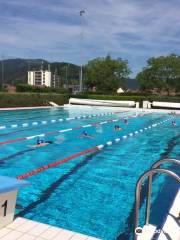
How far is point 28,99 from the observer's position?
997 inches

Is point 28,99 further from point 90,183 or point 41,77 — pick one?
point 41,77

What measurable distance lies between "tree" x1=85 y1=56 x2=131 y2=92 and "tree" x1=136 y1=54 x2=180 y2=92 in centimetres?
307

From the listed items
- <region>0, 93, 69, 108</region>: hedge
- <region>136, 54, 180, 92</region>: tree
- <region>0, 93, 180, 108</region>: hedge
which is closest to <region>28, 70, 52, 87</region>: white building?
<region>136, 54, 180, 92</region>: tree

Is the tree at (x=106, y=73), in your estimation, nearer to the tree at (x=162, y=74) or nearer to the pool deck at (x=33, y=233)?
the tree at (x=162, y=74)

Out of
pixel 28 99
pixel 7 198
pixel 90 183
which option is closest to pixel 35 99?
pixel 28 99

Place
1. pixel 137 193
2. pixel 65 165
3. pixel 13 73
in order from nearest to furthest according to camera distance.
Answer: pixel 137 193
pixel 65 165
pixel 13 73

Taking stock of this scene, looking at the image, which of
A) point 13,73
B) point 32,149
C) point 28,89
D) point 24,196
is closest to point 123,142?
point 32,149

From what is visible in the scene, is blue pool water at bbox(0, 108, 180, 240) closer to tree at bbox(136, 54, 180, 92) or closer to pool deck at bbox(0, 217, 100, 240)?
pool deck at bbox(0, 217, 100, 240)

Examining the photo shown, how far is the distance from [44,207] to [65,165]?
264 cm

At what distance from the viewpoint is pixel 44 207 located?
5086 millimetres

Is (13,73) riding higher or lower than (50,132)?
higher

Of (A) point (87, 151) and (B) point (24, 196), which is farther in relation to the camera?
(A) point (87, 151)

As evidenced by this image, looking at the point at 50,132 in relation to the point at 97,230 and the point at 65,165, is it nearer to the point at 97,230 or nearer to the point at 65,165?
the point at 65,165

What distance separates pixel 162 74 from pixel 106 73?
27.3 feet
